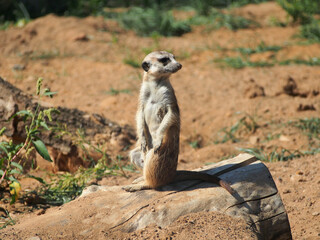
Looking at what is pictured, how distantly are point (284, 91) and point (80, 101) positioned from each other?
9.28ft

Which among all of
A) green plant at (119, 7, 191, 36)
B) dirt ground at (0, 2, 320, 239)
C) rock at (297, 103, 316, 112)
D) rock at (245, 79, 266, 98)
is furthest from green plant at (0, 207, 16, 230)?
green plant at (119, 7, 191, 36)

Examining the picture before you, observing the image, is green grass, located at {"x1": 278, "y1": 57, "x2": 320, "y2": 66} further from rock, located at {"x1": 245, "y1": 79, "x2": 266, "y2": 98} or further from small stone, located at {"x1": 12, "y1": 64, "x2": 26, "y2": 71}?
small stone, located at {"x1": 12, "y1": 64, "x2": 26, "y2": 71}

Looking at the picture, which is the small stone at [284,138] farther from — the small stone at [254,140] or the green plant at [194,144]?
the green plant at [194,144]

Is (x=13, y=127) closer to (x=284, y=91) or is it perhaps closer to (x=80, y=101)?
(x=80, y=101)

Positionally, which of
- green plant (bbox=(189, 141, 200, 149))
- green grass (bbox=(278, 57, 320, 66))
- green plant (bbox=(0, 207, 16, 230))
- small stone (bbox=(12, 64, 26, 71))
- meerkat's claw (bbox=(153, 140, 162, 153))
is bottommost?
green plant (bbox=(189, 141, 200, 149))

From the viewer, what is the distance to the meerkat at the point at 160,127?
10.2 feet

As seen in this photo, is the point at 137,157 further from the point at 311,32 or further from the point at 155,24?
the point at 311,32

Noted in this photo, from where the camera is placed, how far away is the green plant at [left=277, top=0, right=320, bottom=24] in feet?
28.6

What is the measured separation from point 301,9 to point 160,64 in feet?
21.0

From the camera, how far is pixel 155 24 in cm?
866

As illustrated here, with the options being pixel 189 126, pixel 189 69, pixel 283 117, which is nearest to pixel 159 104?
→ pixel 189 126

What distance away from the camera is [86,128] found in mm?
4824

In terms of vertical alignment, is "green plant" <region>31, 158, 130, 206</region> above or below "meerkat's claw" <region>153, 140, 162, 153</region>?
below

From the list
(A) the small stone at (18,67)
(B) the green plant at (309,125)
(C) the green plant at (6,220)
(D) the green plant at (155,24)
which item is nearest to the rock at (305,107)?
(B) the green plant at (309,125)
